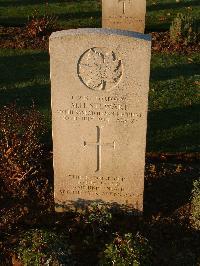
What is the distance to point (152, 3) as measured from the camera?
16500 millimetres

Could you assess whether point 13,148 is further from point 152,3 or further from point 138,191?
point 152,3

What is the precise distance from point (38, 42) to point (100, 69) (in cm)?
792

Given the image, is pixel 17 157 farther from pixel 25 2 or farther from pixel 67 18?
pixel 25 2

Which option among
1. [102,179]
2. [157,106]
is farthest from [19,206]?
[157,106]

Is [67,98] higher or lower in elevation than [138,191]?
higher

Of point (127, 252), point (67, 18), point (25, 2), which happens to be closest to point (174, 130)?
point (127, 252)

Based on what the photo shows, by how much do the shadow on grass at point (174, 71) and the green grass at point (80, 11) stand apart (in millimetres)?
2840

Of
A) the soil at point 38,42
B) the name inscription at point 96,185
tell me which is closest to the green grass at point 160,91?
the soil at point 38,42

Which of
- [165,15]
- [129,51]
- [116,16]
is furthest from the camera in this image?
[165,15]

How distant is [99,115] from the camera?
6.00 meters

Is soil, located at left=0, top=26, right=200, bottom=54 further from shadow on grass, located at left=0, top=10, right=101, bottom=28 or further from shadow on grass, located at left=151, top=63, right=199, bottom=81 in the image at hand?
shadow on grass, located at left=151, top=63, right=199, bottom=81

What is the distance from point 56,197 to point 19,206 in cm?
50

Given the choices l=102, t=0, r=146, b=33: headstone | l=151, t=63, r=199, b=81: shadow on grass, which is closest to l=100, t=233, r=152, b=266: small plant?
l=151, t=63, r=199, b=81: shadow on grass

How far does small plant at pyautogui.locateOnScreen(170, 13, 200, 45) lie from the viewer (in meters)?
13.1
